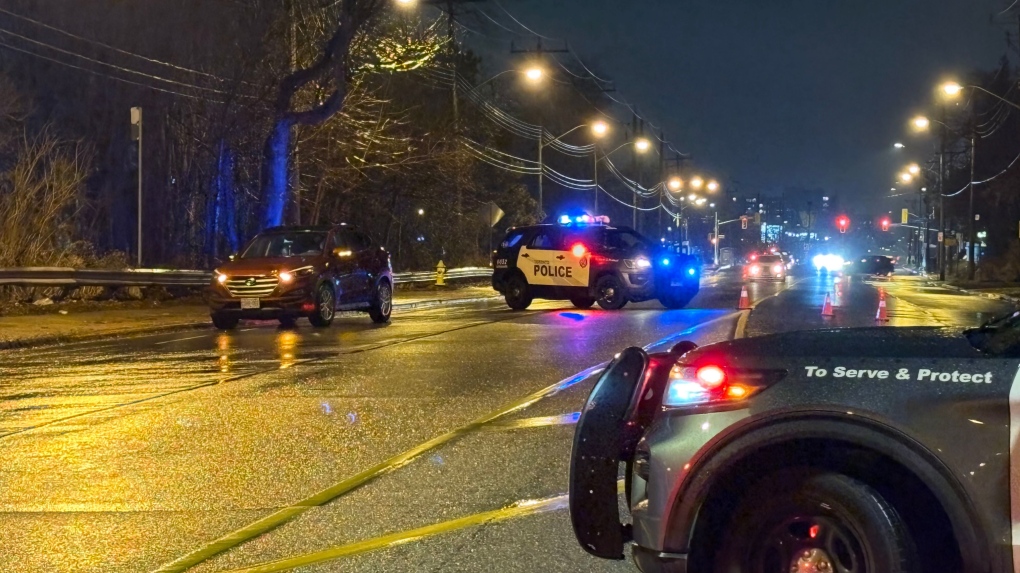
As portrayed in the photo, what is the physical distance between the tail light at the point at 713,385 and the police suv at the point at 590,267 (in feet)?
68.1

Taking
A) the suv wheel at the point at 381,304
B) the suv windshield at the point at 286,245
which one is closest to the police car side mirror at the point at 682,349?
the suv windshield at the point at 286,245

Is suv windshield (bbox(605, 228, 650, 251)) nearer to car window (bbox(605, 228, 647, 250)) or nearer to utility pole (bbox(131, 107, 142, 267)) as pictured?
car window (bbox(605, 228, 647, 250))

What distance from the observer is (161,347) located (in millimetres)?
17062

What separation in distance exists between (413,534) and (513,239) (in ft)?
67.4

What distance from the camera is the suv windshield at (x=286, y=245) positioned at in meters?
20.5

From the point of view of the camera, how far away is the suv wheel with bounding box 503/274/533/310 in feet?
86.3

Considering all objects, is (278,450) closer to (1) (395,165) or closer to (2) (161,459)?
(2) (161,459)

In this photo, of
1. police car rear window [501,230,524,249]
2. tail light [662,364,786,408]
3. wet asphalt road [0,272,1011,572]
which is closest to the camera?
tail light [662,364,786,408]

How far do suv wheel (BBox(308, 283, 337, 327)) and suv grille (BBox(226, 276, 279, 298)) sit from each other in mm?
816

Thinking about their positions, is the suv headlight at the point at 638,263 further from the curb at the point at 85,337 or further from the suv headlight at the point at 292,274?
the curb at the point at 85,337

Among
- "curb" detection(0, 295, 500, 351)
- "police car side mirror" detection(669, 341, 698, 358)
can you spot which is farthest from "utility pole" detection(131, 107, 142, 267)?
"police car side mirror" detection(669, 341, 698, 358)

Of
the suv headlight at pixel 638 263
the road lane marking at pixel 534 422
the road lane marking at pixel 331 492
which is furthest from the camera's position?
the suv headlight at pixel 638 263

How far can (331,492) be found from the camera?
7207mm

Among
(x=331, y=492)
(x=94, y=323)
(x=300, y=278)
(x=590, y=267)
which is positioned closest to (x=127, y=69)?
(x=94, y=323)
